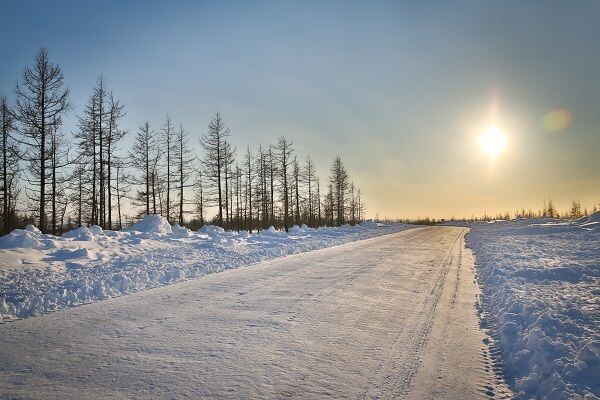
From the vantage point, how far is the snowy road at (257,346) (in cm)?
347

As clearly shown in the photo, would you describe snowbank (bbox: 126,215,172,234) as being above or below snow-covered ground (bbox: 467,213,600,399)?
above

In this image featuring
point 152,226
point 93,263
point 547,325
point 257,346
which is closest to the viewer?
point 257,346

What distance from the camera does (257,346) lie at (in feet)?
14.7

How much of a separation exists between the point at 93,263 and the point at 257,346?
9148 mm

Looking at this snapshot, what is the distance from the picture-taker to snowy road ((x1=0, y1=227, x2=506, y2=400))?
3.47 meters

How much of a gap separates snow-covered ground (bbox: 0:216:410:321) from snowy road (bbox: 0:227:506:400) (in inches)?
48.0

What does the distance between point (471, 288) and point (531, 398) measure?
552 cm

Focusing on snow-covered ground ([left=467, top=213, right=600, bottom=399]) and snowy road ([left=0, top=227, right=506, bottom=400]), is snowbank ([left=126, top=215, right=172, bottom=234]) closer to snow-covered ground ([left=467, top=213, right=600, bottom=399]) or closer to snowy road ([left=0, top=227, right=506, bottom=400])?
snowy road ([left=0, top=227, right=506, bottom=400])

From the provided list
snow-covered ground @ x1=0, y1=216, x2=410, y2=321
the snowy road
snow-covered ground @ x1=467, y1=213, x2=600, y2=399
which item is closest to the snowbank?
snow-covered ground @ x1=0, y1=216, x2=410, y2=321

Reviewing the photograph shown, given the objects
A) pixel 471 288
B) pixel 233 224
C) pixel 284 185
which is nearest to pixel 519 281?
pixel 471 288

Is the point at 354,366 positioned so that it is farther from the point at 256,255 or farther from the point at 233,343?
the point at 256,255

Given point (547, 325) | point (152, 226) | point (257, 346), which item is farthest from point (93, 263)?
point (547, 325)

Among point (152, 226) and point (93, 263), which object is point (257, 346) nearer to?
point (93, 263)

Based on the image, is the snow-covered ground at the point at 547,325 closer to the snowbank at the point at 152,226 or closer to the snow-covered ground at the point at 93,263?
the snow-covered ground at the point at 93,263
